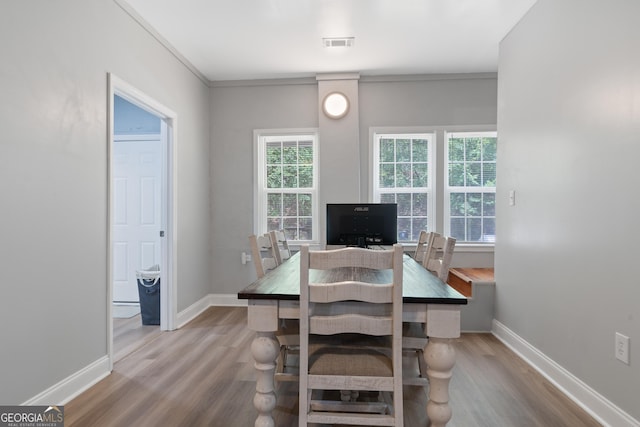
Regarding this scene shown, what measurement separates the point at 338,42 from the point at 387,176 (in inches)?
65.5

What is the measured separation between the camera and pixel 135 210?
4332 millimetres

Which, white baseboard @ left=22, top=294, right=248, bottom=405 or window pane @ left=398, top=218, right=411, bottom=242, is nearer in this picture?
white baseboard @ left=22, top=294, right=248, bottom=405

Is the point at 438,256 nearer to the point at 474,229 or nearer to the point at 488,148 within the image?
the point at 474,229

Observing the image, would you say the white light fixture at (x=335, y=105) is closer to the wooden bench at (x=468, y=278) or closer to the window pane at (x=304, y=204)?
the window pane at (x=304, y=204)

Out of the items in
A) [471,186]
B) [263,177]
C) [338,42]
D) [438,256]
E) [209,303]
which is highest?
[338,42]

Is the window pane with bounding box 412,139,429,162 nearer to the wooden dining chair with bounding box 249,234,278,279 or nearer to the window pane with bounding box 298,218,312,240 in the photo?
the window pane with bounding box 298,218,312,240

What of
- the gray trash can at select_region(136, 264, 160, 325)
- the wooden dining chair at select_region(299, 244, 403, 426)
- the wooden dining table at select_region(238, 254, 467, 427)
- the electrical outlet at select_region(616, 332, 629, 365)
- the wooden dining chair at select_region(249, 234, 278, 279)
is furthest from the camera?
the gray trash can at select_region(136, 264, 160, 325)

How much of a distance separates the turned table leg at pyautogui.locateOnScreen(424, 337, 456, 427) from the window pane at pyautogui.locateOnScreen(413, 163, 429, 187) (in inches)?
114

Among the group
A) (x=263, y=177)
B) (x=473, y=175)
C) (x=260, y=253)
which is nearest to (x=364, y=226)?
(x=260, y=253)

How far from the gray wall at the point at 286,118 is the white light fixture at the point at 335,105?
13cm

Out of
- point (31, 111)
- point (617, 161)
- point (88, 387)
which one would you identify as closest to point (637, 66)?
point (617, 161)

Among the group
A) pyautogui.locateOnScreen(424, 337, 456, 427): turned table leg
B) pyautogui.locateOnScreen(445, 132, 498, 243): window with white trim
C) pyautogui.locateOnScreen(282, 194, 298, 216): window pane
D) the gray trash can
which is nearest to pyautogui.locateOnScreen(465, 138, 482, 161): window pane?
pyautogui.locateOnScreen(445, 132, 498, 243): window with white trim

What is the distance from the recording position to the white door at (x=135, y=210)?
4312mm

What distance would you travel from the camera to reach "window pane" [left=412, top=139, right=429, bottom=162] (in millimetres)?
4191
